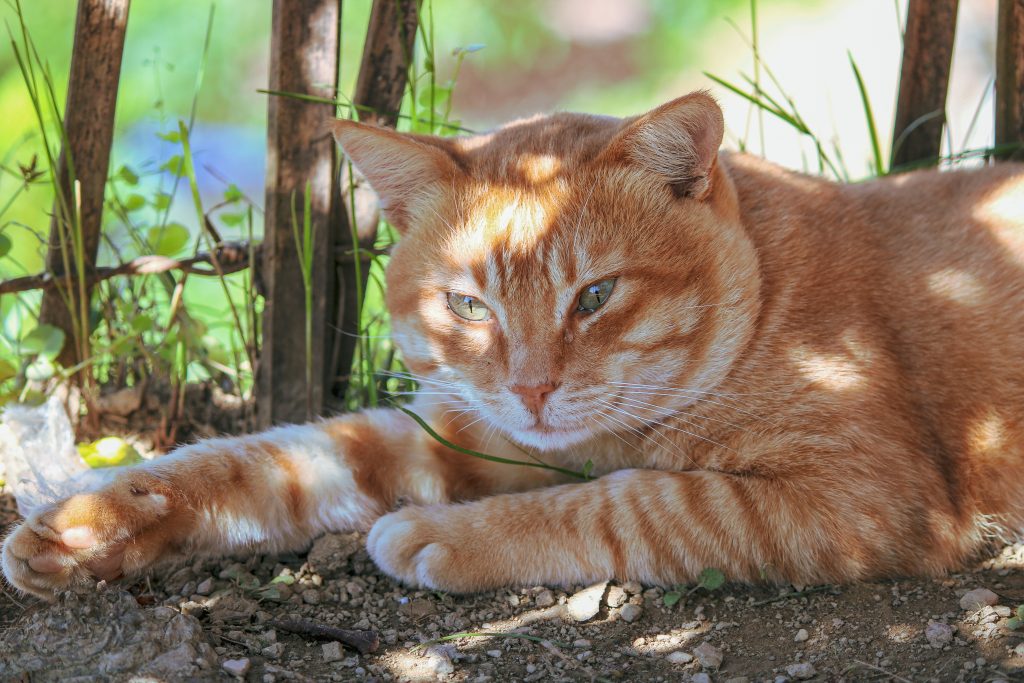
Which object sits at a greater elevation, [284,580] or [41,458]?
[41,458]

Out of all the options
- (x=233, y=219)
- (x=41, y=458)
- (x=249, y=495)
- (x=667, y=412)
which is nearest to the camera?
(x=667, y=412)

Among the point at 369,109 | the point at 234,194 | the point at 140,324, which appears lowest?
the point at 140,324

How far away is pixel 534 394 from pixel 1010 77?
1939mm

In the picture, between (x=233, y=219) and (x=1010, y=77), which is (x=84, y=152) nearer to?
(x=233, y=219)

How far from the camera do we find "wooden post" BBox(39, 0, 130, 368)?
2.67 meters

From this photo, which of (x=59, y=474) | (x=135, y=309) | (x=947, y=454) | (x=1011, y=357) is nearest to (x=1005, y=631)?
(x=947, y=454)

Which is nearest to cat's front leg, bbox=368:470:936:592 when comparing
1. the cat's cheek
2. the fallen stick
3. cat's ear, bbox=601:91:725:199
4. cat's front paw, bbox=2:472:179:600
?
the cat's cheek

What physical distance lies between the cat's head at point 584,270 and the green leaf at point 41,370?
1.13m

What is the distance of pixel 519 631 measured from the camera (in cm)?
211

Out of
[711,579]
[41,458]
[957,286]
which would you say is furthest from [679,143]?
[41,458]

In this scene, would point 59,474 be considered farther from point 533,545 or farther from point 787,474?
point 787,474

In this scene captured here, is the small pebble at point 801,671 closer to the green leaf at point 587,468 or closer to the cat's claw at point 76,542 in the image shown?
the green leaf at point 587,468

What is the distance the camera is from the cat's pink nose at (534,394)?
2.20 meters

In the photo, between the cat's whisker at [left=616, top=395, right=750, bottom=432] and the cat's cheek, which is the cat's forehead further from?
the cat's cheek
